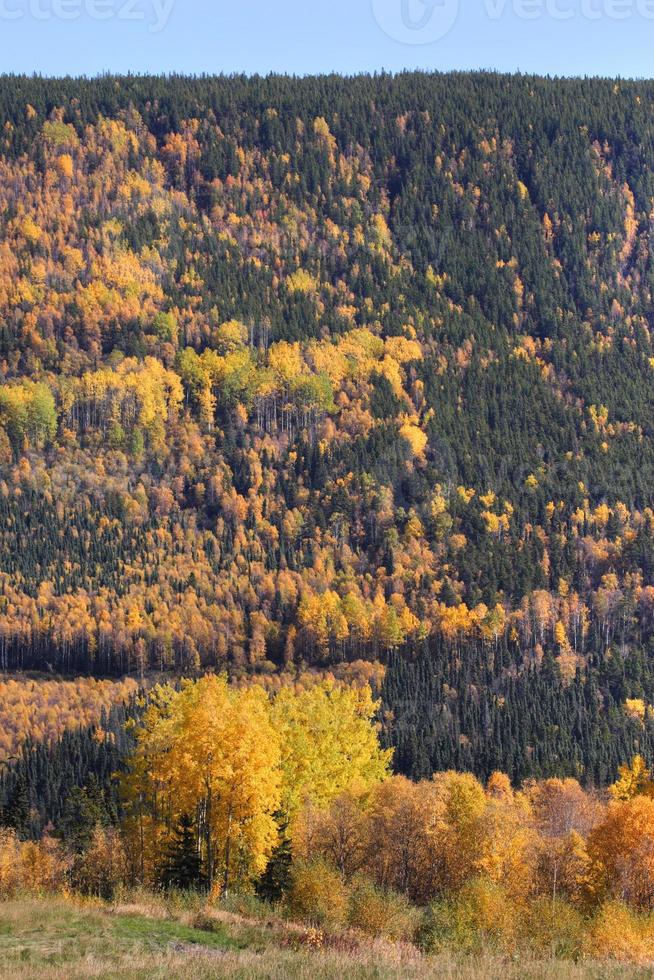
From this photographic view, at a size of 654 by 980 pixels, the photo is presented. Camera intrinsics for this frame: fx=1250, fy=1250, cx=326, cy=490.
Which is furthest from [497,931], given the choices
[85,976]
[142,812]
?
[142,812]

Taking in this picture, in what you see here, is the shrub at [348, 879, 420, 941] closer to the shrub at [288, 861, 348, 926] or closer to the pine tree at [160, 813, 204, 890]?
the shrub at [288, 861, 348, 926]

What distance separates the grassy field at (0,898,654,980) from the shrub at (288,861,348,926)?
9.40ft

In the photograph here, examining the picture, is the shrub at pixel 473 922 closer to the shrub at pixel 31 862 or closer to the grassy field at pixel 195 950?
the grassy field at pixel 195 950

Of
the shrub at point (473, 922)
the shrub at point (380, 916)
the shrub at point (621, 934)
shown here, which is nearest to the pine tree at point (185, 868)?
the shrub at point (380, 916)

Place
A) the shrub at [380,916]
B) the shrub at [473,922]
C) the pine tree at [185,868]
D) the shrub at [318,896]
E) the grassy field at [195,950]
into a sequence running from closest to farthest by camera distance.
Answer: the grassy field at [195,950] → the shrub at [473,922] → the shrub at [380,916] → the shrub at [318,896] → the pine tree at [185,868]

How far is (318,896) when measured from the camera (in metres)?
57.0

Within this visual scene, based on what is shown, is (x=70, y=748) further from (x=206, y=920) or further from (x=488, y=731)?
(x=206, y=920)

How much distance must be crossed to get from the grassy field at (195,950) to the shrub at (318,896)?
287cm

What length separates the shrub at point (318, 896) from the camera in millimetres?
53469

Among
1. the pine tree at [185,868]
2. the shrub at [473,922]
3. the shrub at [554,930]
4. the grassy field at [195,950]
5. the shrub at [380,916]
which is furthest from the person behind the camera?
the pine tree at [185,868]

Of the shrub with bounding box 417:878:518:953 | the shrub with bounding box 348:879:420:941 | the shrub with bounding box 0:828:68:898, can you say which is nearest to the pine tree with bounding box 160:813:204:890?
the shrub with bounding box 348:879:420:941

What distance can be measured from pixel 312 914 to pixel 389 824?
875 inches

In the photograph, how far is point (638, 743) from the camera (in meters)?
186

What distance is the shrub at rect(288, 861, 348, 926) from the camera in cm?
5347
